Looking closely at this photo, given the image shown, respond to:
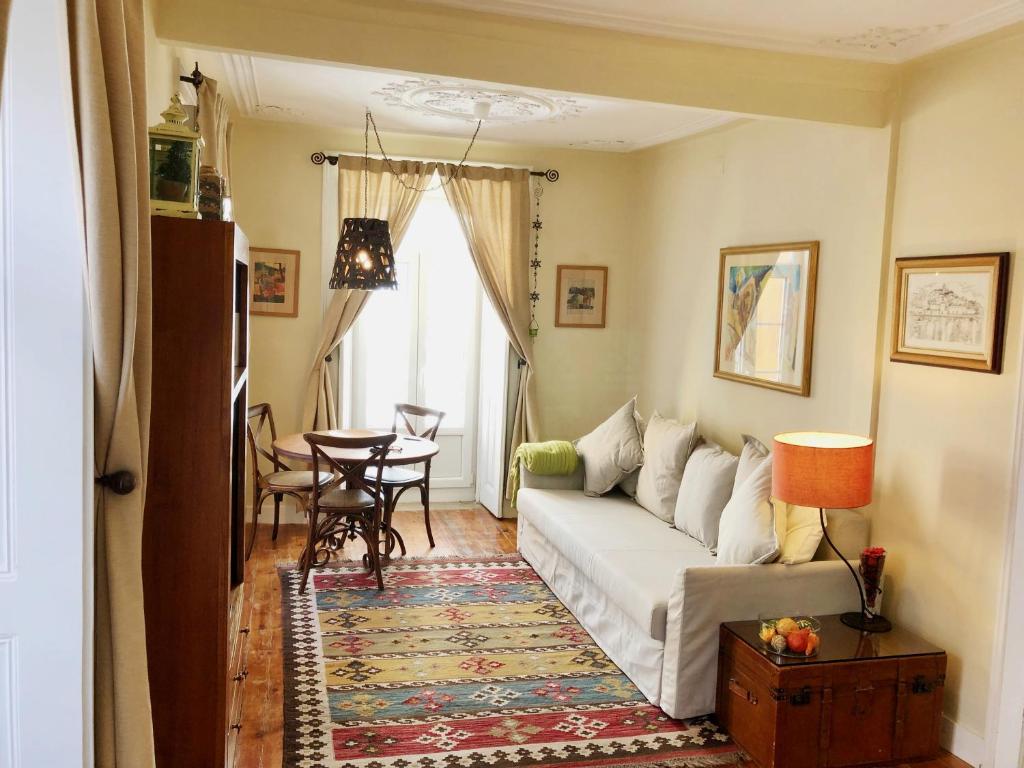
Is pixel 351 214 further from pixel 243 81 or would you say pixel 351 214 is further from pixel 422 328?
pixel 243 81

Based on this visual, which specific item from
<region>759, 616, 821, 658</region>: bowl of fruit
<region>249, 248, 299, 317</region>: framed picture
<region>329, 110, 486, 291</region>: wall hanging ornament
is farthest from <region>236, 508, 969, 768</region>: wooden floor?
<region>329, 110, 486, 291</region>: wall hanging ornament

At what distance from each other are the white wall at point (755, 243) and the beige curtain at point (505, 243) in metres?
0.84

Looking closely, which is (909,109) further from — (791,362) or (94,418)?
(94,418)

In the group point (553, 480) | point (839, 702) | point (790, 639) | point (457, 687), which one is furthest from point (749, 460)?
point (457, 687)

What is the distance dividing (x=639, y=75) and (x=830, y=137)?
1186 mm

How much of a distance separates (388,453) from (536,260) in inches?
82.1

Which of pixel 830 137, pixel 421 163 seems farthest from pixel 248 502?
pixel 830 137

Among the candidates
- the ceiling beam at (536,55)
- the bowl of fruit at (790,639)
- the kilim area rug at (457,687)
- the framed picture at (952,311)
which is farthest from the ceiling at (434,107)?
the kilim area rug at (457,687)

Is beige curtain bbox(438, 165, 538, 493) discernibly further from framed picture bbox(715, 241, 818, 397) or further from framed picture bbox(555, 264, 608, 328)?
framed picture bbox(715, 241, 818, 397)

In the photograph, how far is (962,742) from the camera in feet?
10.8

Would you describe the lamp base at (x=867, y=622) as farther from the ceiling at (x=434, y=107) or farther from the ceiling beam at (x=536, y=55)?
the ceiling at (x=434, y=107)

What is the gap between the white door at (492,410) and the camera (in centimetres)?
632

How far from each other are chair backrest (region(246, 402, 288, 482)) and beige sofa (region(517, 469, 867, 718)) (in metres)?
1.94

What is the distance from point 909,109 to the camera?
361 cm
